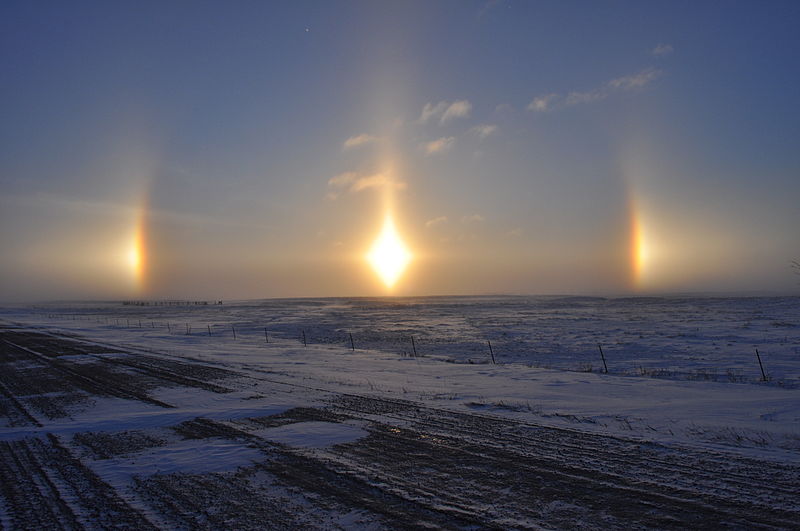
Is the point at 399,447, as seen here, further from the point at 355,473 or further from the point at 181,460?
the point at 181,460

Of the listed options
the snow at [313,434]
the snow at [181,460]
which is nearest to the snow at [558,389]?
the snow at [313,434]

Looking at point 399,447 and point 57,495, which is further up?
point 57,495

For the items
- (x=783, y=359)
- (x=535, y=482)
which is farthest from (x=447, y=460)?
(x=783, y=359)

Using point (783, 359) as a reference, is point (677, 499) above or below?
above

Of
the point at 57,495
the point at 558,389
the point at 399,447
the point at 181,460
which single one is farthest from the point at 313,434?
the point at 558,389

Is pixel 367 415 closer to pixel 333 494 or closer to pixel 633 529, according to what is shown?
pixel 333 494

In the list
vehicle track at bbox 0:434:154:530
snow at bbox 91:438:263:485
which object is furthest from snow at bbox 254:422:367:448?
vehicle track at bbox 0:434:154:530

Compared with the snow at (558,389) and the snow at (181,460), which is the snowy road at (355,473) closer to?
the snow at (181,460)

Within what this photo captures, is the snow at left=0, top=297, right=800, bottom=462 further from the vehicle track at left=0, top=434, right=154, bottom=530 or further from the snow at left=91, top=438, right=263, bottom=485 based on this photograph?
the vehicle track at left=0, top=434, right=154, bottom=530
